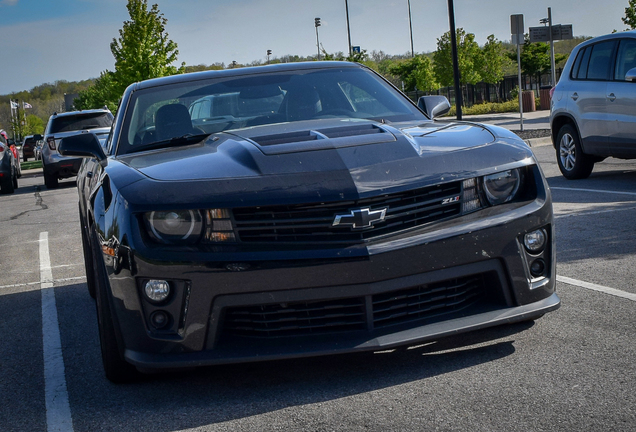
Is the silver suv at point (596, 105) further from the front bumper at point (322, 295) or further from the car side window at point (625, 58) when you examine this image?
the front bumper at point (322, 295)

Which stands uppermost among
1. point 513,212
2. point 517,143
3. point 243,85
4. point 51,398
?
point 243,85

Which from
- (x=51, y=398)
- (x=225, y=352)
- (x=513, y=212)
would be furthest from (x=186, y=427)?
(x=513, y=212)

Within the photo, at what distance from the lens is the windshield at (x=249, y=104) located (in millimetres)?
4461

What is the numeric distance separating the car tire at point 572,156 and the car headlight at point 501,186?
7196 mm

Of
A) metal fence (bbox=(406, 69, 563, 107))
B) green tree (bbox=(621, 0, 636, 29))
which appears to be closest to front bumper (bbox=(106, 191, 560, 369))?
green tree (bbox=(621, 0, 636, 29))

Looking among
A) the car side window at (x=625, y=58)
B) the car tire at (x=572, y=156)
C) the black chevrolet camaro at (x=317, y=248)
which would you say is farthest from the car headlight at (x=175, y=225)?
the car tire at (x=572, y=156)

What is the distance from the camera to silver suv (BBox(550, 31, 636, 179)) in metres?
9.34

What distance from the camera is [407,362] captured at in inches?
139

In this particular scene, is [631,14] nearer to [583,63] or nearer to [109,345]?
[583,63]

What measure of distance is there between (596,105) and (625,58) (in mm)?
663

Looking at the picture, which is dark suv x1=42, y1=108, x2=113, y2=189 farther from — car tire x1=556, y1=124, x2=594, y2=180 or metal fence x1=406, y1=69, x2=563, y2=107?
metal fence x1=406, y1=69, x2=563, y2=107

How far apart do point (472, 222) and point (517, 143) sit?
0.61 meters

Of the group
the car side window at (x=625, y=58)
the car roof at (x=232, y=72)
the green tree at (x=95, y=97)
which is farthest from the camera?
the green tree at (x=95, y=97)

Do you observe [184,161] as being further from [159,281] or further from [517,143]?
[517,143]
